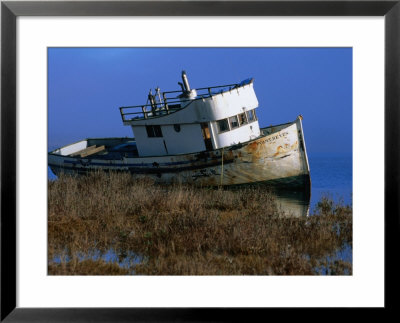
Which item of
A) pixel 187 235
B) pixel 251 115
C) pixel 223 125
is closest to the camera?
pixel 187 235

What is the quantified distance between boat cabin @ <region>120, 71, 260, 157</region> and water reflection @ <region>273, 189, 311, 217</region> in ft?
7.47

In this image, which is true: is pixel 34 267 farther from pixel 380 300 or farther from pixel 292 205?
pixel 292 205

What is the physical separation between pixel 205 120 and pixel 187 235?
5.03 metres

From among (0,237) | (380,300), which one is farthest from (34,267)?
(380,300)

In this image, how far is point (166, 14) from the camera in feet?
17.4

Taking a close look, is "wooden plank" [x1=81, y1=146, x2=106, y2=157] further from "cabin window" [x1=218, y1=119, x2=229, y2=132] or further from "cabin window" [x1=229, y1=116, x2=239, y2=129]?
"cabin window" [x1=229, y1=116, x2=239, y2=129]

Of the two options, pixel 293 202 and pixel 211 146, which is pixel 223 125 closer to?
pixel 211 146

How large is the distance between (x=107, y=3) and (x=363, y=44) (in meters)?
2.94

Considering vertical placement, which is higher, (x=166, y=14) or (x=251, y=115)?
(x=166, y=14)

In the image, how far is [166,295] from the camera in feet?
17.3

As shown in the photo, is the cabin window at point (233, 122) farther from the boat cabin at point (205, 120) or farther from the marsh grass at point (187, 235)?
the marsh grass at point (187, 235)

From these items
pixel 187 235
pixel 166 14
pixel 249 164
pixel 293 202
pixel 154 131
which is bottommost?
pixel 187 235

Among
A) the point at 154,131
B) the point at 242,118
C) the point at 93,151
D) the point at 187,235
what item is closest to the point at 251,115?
the point at 242,118

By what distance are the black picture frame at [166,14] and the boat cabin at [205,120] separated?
5533 mm
